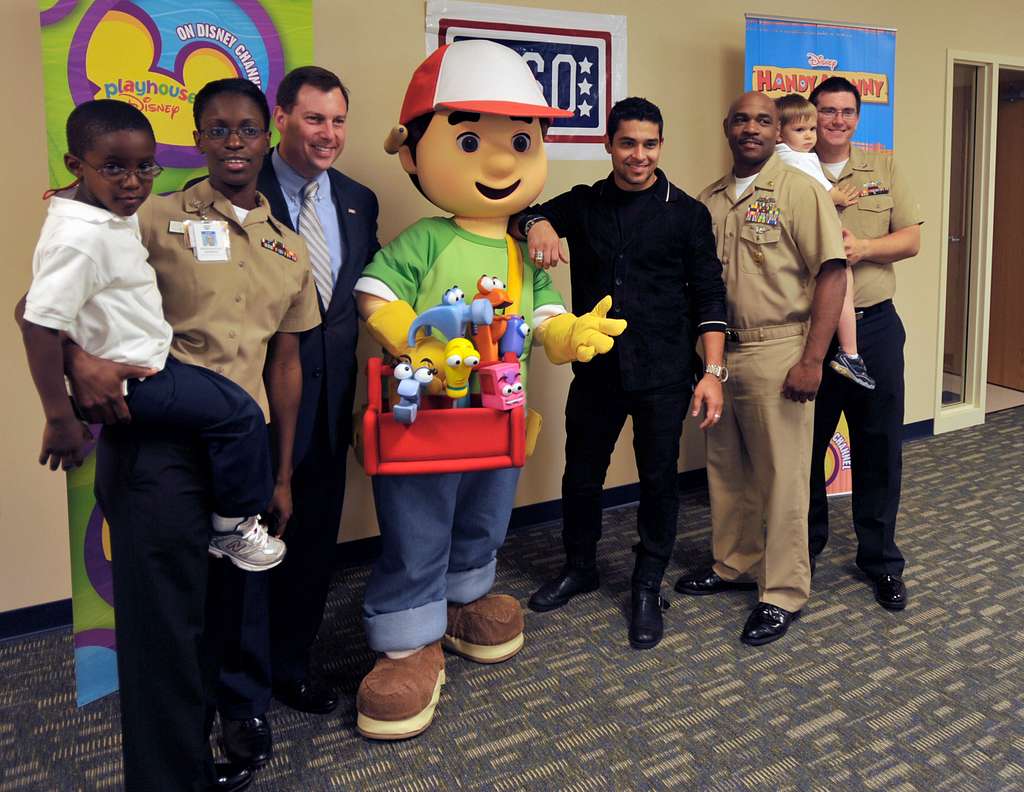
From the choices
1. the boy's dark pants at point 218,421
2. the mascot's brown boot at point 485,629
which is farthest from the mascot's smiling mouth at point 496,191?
the mascot's brown boot at point 485,629

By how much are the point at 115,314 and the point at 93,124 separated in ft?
1.02

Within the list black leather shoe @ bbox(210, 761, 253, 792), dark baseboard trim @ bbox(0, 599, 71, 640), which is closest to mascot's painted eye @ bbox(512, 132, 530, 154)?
black leather shoe @ bbox(210, 761, 253, 792)

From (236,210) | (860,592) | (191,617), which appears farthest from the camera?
(860,592)

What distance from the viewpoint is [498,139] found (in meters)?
2.24

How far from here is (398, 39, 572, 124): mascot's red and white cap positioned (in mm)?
2174

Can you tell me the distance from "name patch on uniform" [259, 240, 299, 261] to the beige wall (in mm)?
1088

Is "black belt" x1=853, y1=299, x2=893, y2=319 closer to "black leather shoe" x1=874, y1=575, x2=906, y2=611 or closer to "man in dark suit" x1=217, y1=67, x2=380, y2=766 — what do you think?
"black leather shoe" x1=874, y1=575, x2=906, y2=611

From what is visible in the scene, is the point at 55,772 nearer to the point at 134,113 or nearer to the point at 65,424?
the point at 65,424

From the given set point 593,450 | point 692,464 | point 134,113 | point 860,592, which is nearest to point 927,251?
point 692,464

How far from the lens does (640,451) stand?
2674 millimetres

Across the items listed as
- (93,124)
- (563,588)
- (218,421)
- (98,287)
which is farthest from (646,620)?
(93,124)

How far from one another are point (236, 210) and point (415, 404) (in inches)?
22.2

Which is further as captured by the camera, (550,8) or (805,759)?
(550,8)

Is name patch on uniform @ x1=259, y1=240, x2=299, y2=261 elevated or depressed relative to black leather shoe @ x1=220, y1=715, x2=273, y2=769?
elevated
